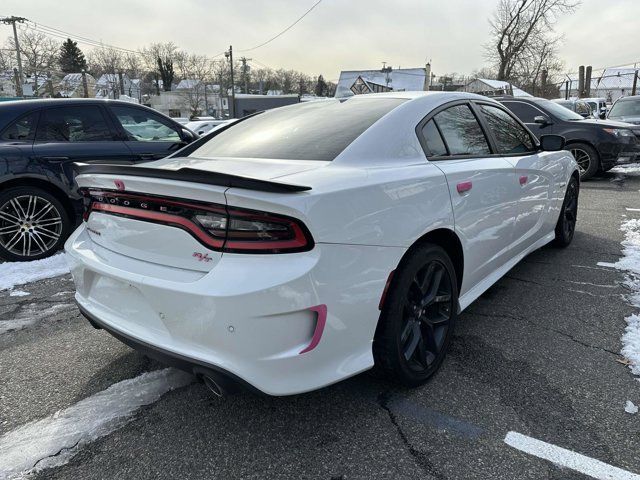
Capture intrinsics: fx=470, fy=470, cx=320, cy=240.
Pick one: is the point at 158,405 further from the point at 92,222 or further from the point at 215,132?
the point at 215,132

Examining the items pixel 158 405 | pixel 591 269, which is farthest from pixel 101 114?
pixel 591 269

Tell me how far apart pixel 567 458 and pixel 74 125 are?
5258 mm

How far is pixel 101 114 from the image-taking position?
17.2 feet

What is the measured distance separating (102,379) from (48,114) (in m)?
3.44

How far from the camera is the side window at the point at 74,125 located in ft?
15.9

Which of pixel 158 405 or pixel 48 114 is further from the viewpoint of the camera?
pixel 48 114

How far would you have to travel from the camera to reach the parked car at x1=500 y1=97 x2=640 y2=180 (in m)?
9.49

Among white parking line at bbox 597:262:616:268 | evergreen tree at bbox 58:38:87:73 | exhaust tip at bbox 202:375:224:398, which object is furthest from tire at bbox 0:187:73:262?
evergreen tree at bbox 58:38:87:73

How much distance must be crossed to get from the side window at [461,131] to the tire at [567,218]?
1984 millimetres

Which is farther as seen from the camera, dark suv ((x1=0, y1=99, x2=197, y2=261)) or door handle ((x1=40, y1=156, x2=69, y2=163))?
door handle ((x1=40, y1=156, x2=69, y2=163))

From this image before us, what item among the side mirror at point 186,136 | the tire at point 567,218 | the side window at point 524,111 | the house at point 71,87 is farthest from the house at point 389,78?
the house at point 71,87

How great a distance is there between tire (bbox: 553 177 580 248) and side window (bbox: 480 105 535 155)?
3.50 feet

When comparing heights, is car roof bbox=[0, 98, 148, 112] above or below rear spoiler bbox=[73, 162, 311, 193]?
above

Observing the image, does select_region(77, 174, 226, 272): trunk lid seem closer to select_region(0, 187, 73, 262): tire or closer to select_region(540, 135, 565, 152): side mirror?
select_region(0, 187, 73, 262): tire
